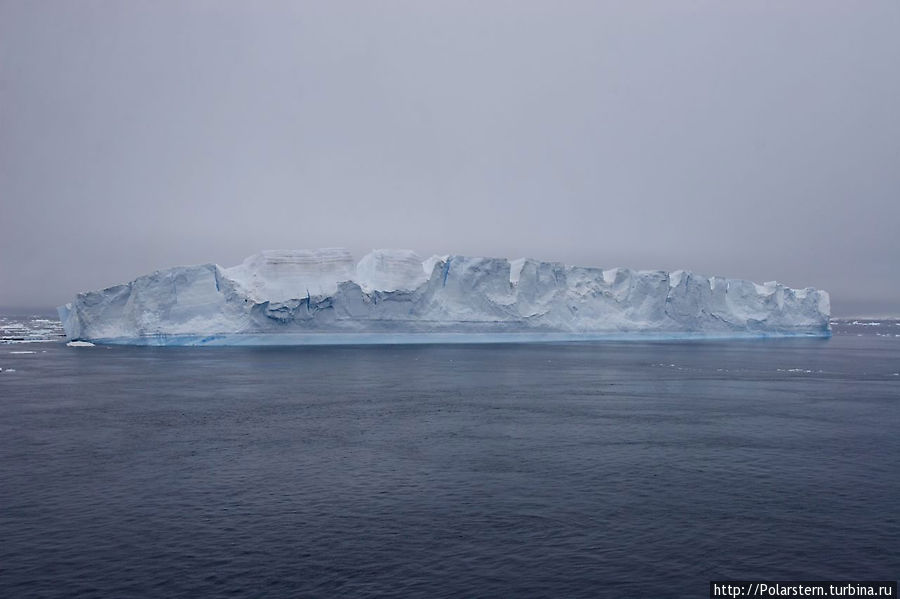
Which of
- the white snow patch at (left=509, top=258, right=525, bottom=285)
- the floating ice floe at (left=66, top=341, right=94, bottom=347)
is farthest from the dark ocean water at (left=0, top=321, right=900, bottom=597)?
the floating ice floe at (left=66, top=341, right=94, bottom=347)

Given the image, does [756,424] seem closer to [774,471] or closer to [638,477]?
[774,471]

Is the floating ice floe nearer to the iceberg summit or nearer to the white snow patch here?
the iceberg summit

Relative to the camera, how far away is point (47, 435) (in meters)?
15.9

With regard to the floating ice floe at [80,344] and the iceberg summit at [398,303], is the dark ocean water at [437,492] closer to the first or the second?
the iceberg summit at [398,303]

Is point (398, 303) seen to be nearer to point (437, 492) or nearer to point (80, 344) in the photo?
point (80, 344)

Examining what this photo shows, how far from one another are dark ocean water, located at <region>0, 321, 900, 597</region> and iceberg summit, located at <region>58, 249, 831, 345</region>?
709 inches

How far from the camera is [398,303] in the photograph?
44.7 meters

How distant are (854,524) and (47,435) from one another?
16.4 meters

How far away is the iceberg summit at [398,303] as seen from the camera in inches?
1641

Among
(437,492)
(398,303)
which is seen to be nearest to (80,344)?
(398,303)

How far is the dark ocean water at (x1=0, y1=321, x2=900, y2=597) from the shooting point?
824cm

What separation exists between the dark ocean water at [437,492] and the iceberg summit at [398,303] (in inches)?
709

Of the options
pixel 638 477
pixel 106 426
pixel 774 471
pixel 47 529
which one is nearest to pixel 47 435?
pixel 106 426

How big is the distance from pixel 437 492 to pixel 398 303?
110 ft
